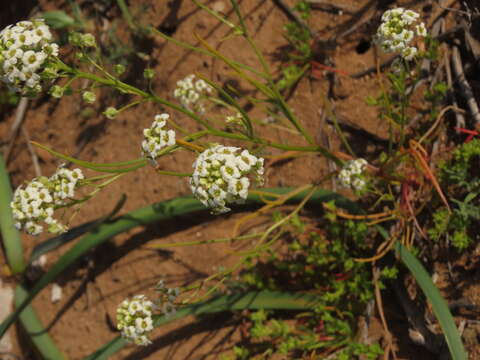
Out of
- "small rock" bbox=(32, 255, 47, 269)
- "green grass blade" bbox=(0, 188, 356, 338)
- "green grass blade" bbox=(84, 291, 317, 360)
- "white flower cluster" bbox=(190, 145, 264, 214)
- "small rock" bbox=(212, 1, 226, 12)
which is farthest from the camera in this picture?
"small rock" bbox=(32, 255, 47, 269)

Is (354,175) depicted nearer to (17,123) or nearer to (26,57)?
(26,57)

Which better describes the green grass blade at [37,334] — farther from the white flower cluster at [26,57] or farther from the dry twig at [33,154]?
the white flower cluster at [26,57]

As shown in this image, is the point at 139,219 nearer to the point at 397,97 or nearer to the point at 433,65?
the point at 397,97

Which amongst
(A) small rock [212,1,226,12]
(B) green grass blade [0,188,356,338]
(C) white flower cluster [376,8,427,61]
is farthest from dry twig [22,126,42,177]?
(C) white flower cluster [376,8,427,61]

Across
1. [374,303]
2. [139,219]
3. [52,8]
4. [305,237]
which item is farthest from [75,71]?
[52,8]

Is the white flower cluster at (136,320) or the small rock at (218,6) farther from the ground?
the small rock at (218,6)

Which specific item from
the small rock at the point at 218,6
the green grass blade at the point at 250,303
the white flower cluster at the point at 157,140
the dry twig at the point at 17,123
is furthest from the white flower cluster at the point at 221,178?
the dry twig at the point at 17,123

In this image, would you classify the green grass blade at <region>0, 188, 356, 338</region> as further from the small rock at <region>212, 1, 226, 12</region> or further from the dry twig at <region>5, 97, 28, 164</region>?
the dry twig at <region>5, 97, 28, 164</region>
